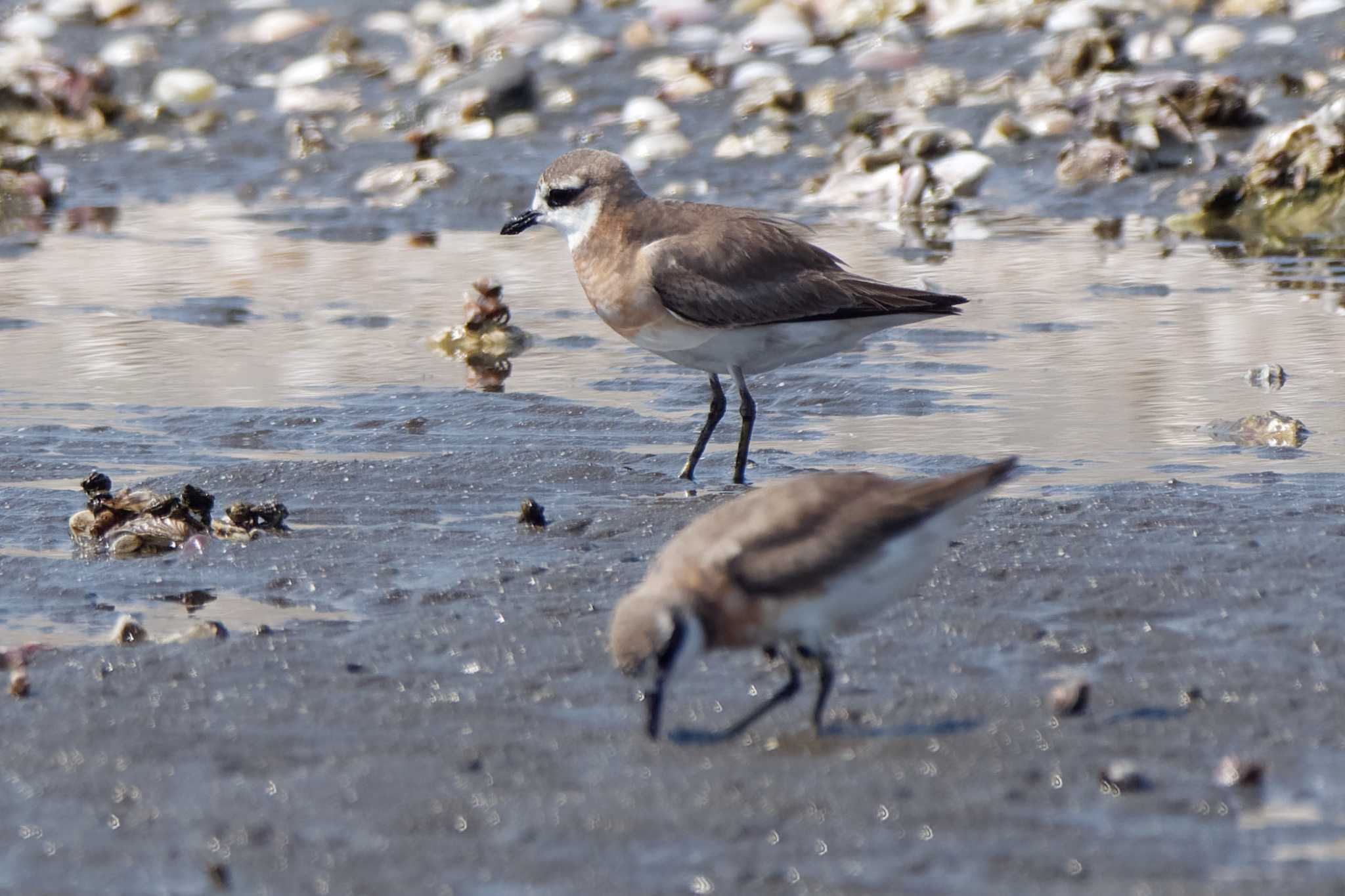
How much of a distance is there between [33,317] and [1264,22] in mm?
9663

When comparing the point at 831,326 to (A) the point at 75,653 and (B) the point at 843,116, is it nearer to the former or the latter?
(A) the point at 75,653

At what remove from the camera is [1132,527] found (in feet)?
19.9

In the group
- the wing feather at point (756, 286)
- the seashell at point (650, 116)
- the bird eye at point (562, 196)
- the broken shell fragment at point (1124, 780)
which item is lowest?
the broken shell fragment at point (1124, 780)

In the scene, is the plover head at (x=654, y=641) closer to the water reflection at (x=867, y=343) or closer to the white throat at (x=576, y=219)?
the water reflection at (x=867, y=343)

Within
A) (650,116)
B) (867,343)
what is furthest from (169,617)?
(650,116)

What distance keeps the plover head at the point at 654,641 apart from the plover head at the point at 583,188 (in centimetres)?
358

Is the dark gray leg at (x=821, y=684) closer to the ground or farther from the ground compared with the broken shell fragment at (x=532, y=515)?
closer to the ground

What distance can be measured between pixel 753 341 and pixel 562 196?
1070 mm

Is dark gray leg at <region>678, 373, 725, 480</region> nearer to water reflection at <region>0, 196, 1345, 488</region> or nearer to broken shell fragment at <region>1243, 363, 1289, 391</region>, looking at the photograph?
water reflection at <region>0, 196, 1345, 488</region>

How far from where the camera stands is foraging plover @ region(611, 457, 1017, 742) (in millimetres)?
4250

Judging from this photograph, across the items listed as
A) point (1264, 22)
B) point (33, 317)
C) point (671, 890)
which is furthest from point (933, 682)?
point (1264, 22)

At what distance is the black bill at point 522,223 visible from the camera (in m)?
7.94

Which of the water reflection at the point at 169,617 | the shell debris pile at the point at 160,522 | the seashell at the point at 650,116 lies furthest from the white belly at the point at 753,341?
the seashell at the point at 650,116

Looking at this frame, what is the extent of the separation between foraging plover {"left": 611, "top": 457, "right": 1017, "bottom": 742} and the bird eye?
3251 millimetres
